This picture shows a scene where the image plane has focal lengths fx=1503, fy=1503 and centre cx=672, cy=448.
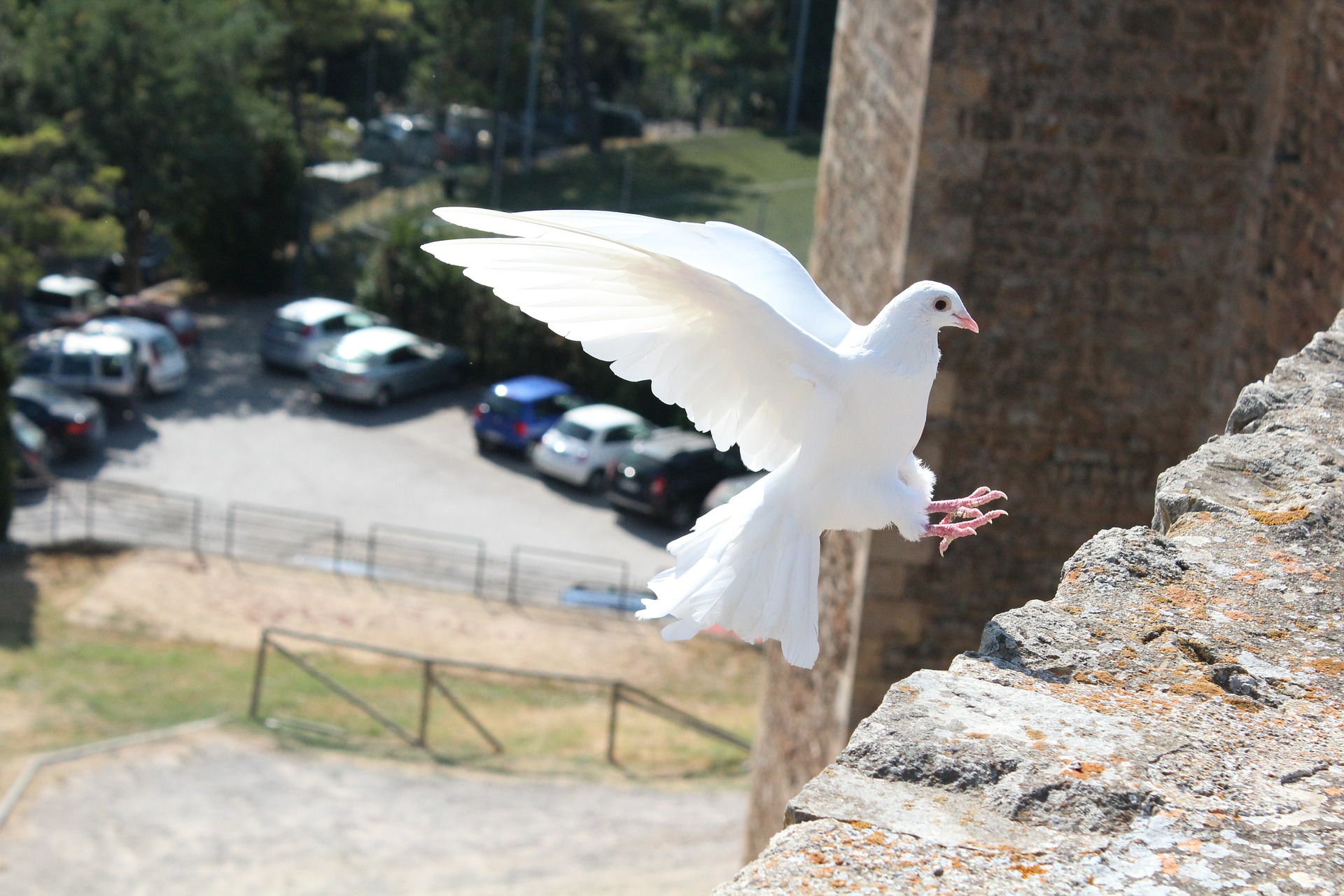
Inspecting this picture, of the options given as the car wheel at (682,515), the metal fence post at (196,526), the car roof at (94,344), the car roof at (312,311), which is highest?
the car roof at (312,311)

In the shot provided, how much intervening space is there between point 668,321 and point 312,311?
2279cm

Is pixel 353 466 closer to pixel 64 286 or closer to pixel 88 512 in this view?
pixel 88 512

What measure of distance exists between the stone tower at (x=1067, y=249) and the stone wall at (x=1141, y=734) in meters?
4.04

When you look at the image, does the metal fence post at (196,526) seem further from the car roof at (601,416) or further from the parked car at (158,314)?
the parked car at (158,314)

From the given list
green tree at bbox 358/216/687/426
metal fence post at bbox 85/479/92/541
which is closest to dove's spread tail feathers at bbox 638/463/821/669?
metal fence post at bbox 85/479/92/541

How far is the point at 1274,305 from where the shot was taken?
716 cm

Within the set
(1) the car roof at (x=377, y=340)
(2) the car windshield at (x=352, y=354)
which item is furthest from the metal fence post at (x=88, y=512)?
(1) the car roof at (x=377, y=340)

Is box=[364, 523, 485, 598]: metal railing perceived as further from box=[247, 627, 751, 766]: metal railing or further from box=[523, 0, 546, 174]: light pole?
box=[523, 0, 546, 174]: light pole

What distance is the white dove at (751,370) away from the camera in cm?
349

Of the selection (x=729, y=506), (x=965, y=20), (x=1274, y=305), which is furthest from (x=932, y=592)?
(x=729, y=506)

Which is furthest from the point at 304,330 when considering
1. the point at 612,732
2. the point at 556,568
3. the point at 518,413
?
the point at 612,732

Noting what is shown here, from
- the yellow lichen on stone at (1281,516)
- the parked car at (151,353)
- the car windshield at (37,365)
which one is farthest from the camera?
the parked car at (151,353)

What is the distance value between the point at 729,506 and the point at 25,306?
2512 cm

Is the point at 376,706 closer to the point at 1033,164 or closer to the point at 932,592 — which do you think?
the point at 932,592
